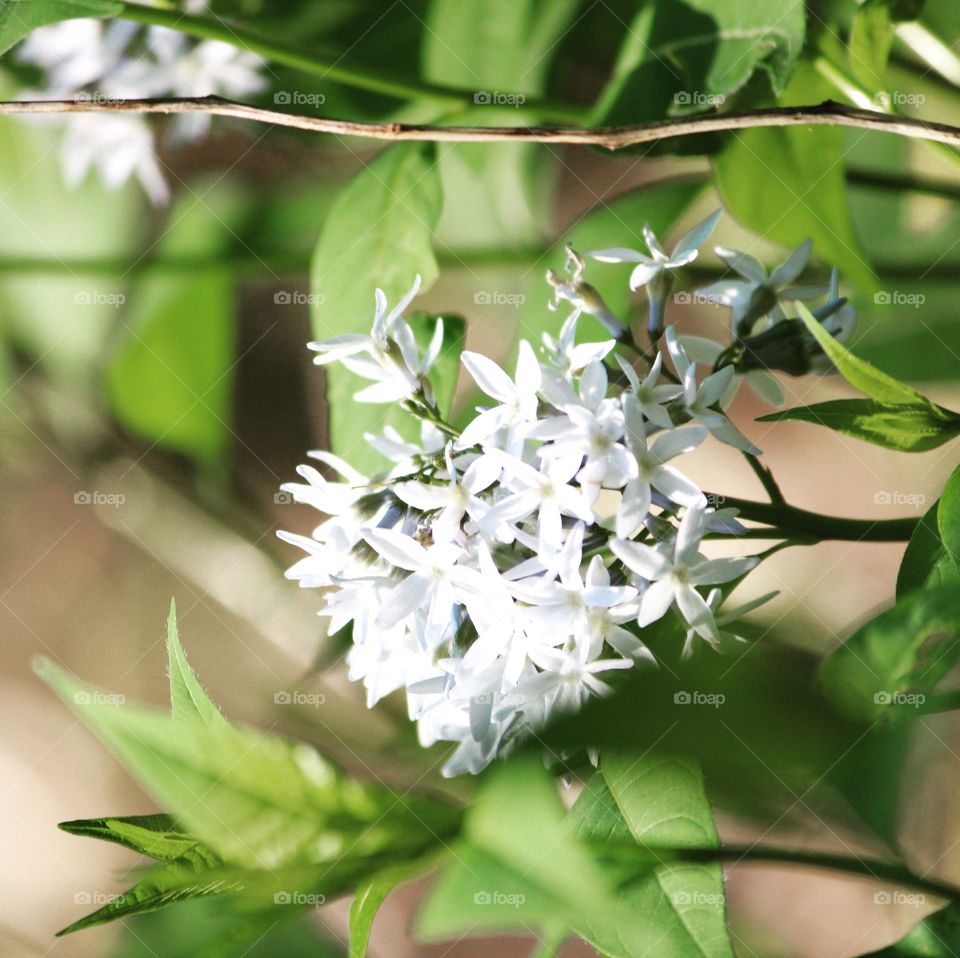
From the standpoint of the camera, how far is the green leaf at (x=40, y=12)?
568mm

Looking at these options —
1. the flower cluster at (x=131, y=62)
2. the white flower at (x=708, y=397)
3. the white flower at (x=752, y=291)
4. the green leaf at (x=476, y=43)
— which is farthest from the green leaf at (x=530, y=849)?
the flower cluster at (x=131, y=62)

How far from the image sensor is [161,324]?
1054mm

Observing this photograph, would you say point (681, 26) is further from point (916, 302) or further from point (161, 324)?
point (161, 324)

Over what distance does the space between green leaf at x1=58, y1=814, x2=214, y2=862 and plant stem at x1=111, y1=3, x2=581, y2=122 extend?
518 millimetres

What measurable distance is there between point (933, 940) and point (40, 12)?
700 mm

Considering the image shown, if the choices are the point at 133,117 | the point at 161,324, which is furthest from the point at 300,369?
the point at 133,117

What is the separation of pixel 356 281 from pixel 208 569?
0.74 meters

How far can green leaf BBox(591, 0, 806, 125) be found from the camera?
0.62m

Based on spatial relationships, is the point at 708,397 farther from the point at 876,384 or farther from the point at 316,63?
the point at 316,63

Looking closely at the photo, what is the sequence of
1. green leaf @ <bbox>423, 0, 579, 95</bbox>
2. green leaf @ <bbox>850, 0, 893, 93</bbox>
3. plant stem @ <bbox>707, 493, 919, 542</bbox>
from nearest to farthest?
plant stem @ <bbox>707, 493, 919, 542</bbox> → green leaf @ <bbox>850, 0, 893, 93</bbox> → green leaf @ <bbox>423, 0, 579, 95</bbox>

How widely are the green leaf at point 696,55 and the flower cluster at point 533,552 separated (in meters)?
0.24

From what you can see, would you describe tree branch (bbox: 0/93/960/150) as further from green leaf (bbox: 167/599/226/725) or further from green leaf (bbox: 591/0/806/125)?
green leaf (bbox: 167/599/226/725)

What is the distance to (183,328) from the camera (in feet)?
3.45

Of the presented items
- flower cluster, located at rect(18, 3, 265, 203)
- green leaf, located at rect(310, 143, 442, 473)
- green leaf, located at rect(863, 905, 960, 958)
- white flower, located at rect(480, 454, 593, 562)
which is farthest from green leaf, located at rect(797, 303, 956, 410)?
flower cluster, located at rect(18, 3, 265, 203)
